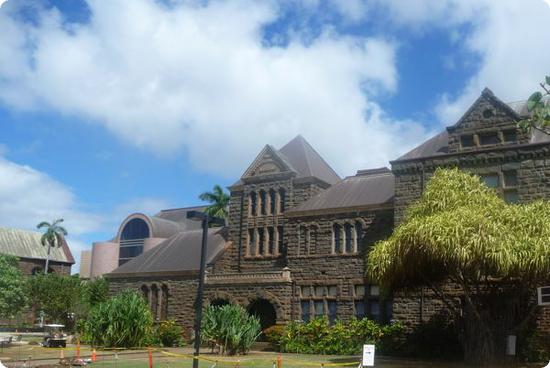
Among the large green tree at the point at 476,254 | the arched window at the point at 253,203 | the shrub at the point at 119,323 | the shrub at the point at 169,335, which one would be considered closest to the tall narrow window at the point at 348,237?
the arched window at the point at 253,203

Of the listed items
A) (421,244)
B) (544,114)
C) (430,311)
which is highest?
(544,114)

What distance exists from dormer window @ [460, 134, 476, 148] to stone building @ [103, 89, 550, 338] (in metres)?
0.05

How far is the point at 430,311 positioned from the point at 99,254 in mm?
47969

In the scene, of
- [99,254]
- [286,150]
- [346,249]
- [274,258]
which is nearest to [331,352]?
[346,249]

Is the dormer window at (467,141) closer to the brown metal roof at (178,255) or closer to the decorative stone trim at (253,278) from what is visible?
the decorative stone trim at (253,278)

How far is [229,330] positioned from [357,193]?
14223 mm

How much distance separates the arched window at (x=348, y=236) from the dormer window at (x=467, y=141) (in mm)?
8671

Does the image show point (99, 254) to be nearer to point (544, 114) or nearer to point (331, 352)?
point (331, 352)

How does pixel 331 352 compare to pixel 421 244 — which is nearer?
pixel 421 244

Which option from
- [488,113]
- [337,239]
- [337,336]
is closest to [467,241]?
[488,113]

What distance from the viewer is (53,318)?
5834 cm

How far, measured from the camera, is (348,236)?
38.7m

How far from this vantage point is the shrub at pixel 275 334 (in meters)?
36.2

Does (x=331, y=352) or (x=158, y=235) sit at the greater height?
(x=158, y=235)
